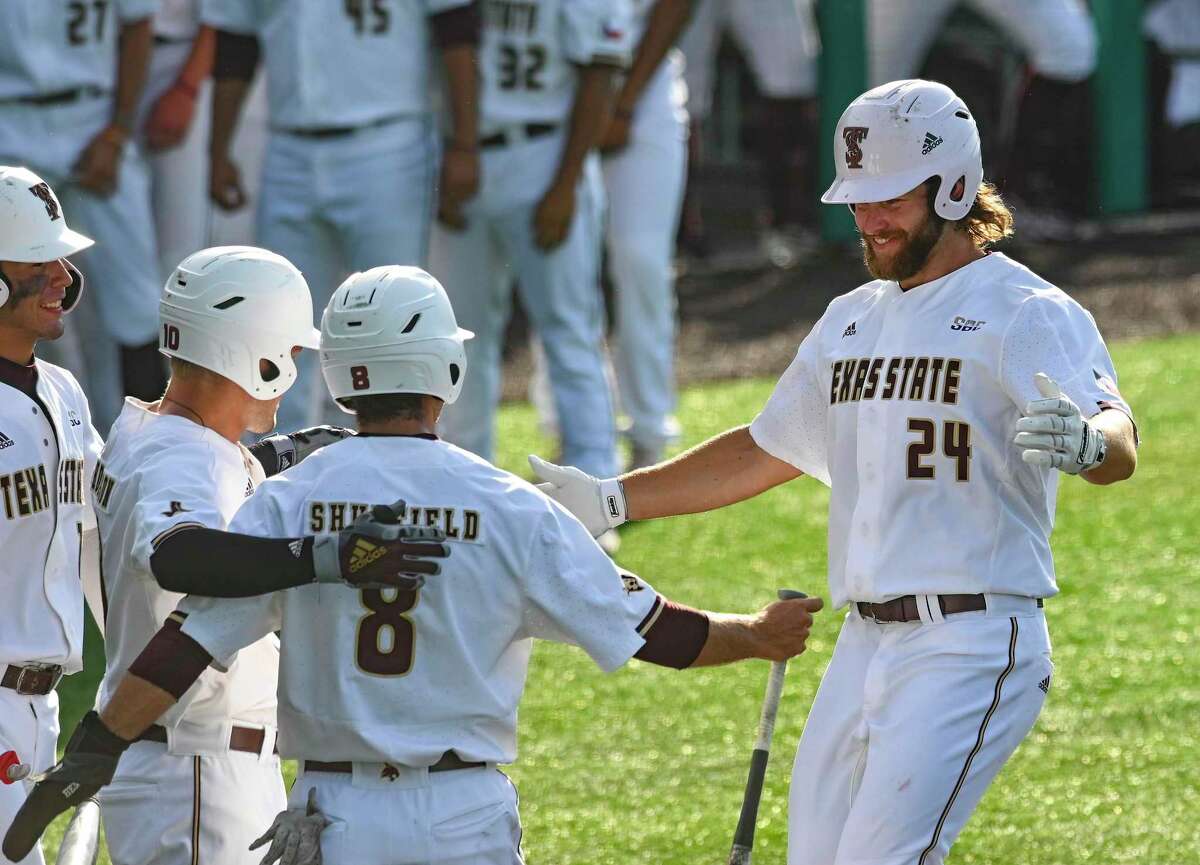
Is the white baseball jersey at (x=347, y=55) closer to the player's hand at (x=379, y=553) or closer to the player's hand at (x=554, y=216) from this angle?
the player's hand at (x=554, y=216)

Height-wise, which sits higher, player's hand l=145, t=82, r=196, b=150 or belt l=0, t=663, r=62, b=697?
belt l=0, t=663, r=62, b=697

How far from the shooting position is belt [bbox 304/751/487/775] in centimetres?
368

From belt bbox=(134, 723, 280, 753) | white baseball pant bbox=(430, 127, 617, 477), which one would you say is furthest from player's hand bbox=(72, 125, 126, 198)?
belt bbox=(134, 723, 280, 753)

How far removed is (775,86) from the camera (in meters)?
13.8

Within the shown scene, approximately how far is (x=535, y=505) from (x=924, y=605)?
89 cm

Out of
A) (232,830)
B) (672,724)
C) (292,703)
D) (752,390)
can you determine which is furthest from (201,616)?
(752,390)

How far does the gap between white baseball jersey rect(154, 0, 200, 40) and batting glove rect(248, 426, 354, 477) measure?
4.91m

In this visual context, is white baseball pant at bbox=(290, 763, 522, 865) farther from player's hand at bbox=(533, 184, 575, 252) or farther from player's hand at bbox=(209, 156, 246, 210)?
player's hand at bbox=(209, 156, 246, 210)

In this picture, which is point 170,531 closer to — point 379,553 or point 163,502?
point 163,502

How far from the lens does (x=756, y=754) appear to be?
4.37m

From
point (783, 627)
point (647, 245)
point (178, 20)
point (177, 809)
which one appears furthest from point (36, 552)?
point (178, 20)

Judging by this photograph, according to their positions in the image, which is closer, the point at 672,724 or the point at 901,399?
the point at 901,399

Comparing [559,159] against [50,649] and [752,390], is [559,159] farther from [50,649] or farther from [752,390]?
[50,649]

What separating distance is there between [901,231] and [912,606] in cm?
74
